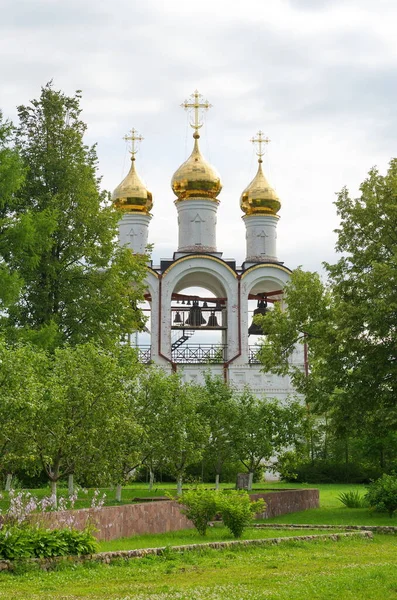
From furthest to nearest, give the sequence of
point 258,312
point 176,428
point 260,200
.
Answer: point 260,200
point 258,312
point 176,428

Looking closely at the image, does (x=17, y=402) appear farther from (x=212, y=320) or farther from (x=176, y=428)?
(x=212, y=320)

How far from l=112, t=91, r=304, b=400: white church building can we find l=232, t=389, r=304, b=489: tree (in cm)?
834

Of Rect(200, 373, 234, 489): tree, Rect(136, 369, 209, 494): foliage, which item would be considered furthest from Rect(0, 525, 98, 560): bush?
Rect(200, 373, 234, 489): tree

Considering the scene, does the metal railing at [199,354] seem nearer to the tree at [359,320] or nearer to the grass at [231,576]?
the tree at [359,320]

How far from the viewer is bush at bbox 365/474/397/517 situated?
753 inches

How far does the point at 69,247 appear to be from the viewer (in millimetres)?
24891

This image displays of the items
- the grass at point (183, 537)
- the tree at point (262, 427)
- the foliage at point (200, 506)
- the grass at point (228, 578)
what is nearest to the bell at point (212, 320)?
the tree at point (262, 427)

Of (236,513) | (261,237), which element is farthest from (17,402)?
(261,237)

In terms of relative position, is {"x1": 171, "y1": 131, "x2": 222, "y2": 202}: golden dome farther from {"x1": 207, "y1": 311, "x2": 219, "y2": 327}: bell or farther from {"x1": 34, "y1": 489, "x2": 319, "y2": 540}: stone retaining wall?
{"x1": 34, "y1": 489, "x2": 319, "y2": 540}: stone retaining wall

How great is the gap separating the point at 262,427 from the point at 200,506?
34.5 ft

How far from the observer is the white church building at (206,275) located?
36.3 meters

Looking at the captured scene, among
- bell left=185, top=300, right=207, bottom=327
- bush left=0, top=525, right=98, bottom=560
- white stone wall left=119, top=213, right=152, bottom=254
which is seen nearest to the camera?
bush left=0, top=525, right=98, bottom=560

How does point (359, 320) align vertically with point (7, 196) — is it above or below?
below

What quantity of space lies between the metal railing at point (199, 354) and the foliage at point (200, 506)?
68.4 ft
